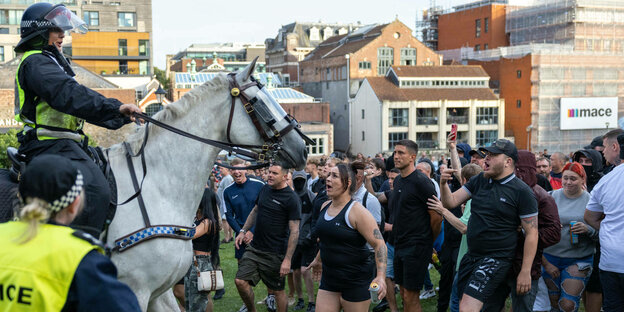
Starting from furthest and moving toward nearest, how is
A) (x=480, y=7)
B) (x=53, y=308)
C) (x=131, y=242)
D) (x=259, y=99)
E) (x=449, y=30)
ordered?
(x=449, y=30)
(x=480, y=7)
(x=259, y=99)
(x=131, y=242)
(x=53, y=308)

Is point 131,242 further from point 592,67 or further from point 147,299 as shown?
point 592,67

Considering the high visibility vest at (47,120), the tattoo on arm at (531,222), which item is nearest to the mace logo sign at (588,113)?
the tattoo on arm at (531,222)

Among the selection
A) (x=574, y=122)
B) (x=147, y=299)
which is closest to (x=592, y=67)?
(x=574, y=122)

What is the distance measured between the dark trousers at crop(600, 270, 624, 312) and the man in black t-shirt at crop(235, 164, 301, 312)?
3.93m

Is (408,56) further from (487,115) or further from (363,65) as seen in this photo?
(487,115)

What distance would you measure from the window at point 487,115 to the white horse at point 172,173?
60.6 metres

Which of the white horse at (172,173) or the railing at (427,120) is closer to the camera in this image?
the white horse at (172,173)

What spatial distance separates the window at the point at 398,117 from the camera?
60.0m

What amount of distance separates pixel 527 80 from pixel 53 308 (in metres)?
64.8

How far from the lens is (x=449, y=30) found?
81375 mm

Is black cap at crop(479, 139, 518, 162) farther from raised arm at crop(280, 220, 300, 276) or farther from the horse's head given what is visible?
raised arm at crop(280, 220, 300, 276)

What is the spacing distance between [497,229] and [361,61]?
62.5m

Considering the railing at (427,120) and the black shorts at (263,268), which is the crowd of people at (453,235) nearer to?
the black shorts at (263,268)

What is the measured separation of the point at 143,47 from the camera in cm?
6406
